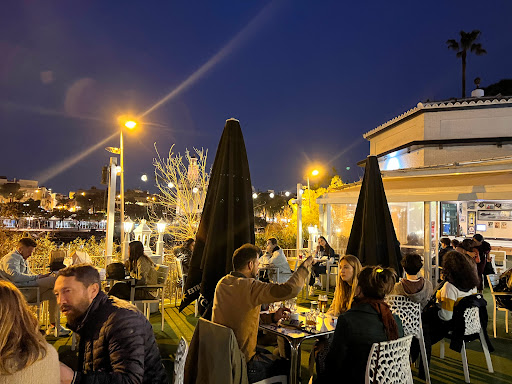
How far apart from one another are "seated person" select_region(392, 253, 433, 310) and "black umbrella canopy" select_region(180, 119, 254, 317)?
211 centimetres

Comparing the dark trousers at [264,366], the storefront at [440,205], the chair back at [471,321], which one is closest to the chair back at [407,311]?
the chair back at [471,321]

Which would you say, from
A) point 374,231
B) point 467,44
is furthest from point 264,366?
point 467,44

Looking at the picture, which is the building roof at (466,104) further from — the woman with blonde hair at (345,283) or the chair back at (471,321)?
the woman with blonde hair at (345,283)

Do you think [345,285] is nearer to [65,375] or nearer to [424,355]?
[424,355]

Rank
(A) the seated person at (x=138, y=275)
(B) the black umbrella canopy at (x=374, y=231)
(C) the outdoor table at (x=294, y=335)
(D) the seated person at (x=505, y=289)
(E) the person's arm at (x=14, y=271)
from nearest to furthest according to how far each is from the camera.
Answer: (C) the outdoor table at (x=294, y=335) → (B) the black umbrella canopy at (x=374, y=231) → (E) the person's arm at (x=14, y=271) → (A) the seated person at (x=138, y=275) → (D) the seated person at (x=505, y=289)

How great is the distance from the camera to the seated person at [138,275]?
234 inches

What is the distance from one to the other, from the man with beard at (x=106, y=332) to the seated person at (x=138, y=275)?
12.2 feet

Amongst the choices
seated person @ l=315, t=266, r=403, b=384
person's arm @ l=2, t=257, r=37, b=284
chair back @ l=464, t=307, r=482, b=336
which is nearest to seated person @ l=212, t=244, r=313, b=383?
seated person @ l=315, t=266, r=403, b=384

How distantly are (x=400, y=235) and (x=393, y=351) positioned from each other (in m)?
9.03

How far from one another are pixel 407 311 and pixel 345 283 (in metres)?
0.88

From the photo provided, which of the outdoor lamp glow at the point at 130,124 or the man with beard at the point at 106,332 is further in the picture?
the outdoor lamp glow at the point at 130,124

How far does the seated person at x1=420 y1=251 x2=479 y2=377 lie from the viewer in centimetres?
458

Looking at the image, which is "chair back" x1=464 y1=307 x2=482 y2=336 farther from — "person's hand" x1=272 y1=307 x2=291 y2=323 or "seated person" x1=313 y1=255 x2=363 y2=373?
"person's hand" x1=272 y1=307 x2=291 y2=323

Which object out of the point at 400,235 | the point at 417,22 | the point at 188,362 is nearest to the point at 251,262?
the point at 188,362
